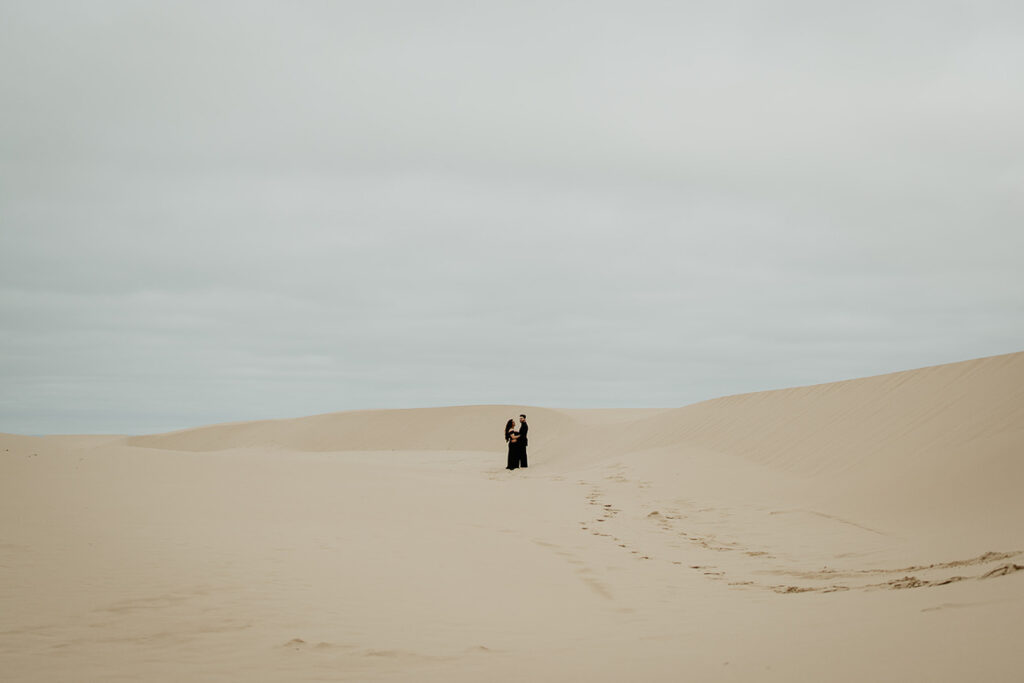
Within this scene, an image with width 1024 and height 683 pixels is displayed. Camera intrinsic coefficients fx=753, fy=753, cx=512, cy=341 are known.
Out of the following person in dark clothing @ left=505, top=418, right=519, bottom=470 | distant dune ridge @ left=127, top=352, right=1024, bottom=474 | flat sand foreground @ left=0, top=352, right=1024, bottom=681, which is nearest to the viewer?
flat sand foreground @ left=0, top=352, right=1024, bottom=681

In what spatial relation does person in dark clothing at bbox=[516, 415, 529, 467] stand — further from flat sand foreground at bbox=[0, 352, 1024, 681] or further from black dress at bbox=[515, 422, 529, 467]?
flat sand foreground at bbox=[0, 352, 1024, 681]

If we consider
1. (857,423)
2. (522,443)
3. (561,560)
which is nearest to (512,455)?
(522,443)

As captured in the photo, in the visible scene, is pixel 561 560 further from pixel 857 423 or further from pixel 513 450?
pixel 513 450

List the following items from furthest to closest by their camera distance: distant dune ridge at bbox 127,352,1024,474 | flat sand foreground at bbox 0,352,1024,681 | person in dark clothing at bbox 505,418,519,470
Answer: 1. person in dark clothing at bbox 505,418,519,470
2. distant dune ridge at bbox 127,352,1024,474
3. flat sand foreground at bbox 0,352,1024,681

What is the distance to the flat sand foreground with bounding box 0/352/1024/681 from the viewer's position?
169 inches

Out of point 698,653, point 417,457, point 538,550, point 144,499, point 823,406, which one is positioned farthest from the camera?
point 417,457

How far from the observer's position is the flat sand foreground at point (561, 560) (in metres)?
4.28

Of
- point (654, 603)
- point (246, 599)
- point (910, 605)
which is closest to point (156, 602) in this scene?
point (246, 599)

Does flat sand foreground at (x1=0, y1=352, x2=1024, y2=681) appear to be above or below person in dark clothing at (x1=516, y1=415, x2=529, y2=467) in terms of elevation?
below

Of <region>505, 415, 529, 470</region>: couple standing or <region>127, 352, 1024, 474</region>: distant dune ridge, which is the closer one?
<region>127, 352, 1024, 474</region>: distant dune ridge

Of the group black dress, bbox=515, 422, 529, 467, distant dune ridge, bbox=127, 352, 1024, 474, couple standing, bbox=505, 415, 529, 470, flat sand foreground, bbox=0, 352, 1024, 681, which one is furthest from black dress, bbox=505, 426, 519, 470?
flat sand foreground, bbox=0, 352, 1024, 681

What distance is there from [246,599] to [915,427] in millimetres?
12936

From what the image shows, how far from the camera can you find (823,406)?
18.0m

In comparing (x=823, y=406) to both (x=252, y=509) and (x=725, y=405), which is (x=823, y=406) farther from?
(x=252, y=509)
